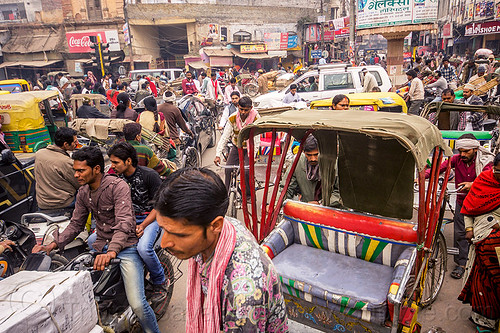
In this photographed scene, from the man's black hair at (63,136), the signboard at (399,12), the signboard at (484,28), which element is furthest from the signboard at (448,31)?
the man's black hair at (63,136)

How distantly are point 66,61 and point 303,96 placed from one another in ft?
78.5

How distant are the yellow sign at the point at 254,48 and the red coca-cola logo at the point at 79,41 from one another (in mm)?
12067

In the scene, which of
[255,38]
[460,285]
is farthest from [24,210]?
[255,38]

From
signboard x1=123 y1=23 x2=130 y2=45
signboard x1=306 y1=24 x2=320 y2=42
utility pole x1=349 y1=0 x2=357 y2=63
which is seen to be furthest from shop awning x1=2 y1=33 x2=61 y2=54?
utility pole x1=349 y1=0 x2=357 y2=63

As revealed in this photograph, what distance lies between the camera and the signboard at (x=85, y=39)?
2794 centimetres

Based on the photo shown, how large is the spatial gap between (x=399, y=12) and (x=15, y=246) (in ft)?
66.6

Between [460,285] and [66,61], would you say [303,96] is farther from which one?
[66,61]

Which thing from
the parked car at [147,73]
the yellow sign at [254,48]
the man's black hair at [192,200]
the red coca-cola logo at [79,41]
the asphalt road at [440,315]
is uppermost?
the red coca-cola logo at [79,41]

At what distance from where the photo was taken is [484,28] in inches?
863

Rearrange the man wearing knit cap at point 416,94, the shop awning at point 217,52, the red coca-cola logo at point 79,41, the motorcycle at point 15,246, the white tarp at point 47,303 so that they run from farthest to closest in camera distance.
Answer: the shop awning at point 217,52 < the red coca-cola logo at point 79,41 < the man wearing knit cap at point 416,94 < the motorcycle at point 15,246 < the white tarp at point 47,303

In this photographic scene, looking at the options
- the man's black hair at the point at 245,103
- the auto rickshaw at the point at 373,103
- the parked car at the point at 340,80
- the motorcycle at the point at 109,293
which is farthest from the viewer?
the parked car at the point at 340,80

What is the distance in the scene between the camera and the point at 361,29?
20.7 m

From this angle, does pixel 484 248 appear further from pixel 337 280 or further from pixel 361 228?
pixel 337 280

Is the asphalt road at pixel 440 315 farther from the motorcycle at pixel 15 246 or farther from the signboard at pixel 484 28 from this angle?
the signboard at pixel 484 28
